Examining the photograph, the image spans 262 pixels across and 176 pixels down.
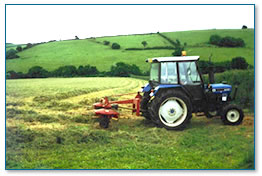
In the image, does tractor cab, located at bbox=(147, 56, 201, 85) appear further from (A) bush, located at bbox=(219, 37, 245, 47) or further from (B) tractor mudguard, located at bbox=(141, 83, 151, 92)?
(A) bush, located at bbox=(219, 37, 245, 47)

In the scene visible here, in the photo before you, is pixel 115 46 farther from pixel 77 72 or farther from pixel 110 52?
pixel 77 72

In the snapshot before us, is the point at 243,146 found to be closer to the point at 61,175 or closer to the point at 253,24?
the point at 253,24

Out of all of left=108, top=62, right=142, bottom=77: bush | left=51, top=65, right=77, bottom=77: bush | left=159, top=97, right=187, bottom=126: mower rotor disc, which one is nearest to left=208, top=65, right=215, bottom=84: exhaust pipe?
left=159, top=97, right=187, bottom=126: mower rotor disc

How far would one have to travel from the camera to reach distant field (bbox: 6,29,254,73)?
19.7ft

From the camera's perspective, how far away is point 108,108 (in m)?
5.90

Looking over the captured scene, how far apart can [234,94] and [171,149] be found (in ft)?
5.66

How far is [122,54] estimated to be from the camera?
625 centimetres

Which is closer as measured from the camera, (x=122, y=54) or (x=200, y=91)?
(x=200, y=91)

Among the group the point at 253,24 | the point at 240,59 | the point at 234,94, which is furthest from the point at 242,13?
the point at 234,94

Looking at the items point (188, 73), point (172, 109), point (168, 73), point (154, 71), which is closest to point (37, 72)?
point (154, 71)

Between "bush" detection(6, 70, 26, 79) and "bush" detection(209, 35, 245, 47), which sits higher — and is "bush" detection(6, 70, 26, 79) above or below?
below

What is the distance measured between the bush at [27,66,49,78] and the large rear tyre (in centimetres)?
374

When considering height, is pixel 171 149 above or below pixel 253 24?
below

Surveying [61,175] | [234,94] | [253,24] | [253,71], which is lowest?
[61,175]
